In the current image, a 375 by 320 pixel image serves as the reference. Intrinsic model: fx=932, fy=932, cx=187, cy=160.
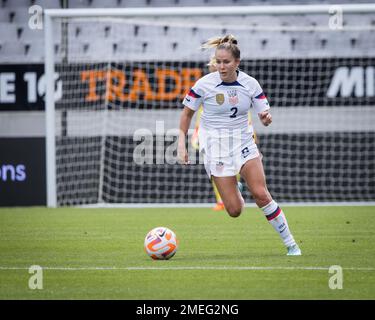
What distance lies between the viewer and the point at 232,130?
916cm

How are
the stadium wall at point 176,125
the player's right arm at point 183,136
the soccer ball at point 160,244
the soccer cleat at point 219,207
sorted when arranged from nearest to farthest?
the soccer ball at point 160,244 < the player's right arm at point 183,136 < the soccer cleat at point 219,207 < the stadium wall at point 176,125

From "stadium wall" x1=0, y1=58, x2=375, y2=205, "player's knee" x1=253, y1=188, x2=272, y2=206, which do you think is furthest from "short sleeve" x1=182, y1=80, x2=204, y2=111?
"stadium wall" x1=0, y1=58, x2=375, y2=205

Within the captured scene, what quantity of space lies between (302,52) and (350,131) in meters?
3.27

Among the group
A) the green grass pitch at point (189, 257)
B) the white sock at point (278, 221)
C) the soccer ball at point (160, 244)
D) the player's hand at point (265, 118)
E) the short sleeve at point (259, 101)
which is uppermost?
the short sleeve at point (259, 101)

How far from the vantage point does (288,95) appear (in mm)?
17594

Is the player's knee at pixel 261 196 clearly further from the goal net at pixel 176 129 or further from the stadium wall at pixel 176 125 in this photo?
the stadium wall at pixel 176 125

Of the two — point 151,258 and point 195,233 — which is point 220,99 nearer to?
point 151,258

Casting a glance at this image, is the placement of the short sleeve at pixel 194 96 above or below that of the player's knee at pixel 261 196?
above

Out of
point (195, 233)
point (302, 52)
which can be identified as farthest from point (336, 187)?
point (195, 233)

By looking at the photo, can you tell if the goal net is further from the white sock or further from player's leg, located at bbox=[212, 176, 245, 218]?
the white sock

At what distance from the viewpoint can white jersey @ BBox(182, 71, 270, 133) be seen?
9.04 metres

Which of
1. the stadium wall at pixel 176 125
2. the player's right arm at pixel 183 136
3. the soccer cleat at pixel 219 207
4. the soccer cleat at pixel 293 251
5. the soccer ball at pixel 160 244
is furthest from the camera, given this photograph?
the stadium wall at pixel 176 125

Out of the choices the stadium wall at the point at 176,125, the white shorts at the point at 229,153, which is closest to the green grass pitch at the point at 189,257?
the white shorts at the point at 229,153

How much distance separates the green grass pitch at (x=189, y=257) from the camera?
683 centimetres
